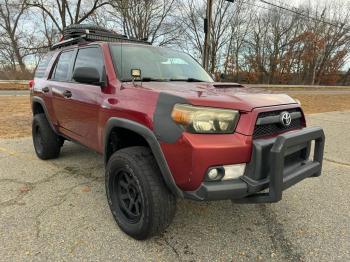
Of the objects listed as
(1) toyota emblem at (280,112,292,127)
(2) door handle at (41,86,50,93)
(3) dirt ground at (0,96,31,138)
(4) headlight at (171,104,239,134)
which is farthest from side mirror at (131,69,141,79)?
(3) dirt ground at (0,96,31,138)

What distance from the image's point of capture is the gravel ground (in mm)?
2691

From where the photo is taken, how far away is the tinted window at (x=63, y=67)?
4.56m

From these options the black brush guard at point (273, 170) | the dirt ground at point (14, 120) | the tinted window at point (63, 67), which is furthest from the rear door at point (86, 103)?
the dirt ground at point (14, 120)

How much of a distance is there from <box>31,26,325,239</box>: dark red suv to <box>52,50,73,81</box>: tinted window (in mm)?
983

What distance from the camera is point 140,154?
2.83 metres

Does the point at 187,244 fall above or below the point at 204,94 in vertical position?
below

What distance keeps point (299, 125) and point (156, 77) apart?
5.04ft

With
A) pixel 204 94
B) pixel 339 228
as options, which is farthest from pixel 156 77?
pixel 339 228

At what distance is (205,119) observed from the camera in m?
2.43

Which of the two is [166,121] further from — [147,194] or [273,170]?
[273,170]

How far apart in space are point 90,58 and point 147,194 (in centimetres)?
209

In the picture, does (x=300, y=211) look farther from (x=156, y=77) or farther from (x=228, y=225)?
(x=156, y=77)

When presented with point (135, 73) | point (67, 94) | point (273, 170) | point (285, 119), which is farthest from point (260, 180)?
point (67, 94)

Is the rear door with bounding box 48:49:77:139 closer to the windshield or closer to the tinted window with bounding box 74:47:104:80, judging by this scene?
the tinted window with bounding box 74:47:104:80
